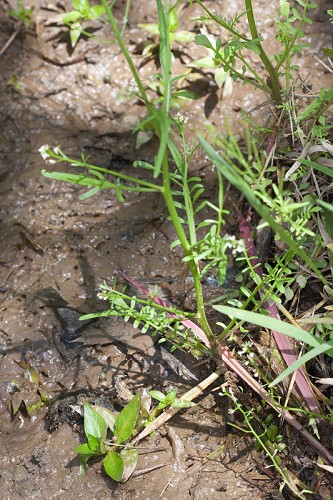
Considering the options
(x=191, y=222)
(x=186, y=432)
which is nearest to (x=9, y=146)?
(x=191, y=222)

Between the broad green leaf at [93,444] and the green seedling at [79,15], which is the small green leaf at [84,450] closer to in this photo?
the broad green leaf at [93,444]

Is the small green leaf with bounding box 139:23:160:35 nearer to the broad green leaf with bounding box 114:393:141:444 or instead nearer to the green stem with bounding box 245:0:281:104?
the green stem with bounding box 245:0:281:104

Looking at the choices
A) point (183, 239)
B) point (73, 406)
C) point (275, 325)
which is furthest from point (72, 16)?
point (275, 325)

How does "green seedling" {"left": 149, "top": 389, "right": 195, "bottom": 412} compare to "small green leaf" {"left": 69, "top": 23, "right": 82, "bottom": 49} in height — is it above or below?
below

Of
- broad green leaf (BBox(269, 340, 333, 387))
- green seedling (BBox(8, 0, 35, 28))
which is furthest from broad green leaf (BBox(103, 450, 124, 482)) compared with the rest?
green seedling (BBox(8, 0, 35, 28))

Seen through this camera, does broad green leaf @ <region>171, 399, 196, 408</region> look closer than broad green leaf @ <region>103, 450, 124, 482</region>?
No

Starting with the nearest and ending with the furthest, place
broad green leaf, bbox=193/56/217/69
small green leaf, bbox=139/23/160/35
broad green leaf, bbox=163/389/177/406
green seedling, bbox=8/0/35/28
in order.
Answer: broad green leaf, bbox=163/389/177/406
broad green leaf, bbox=193/56/217/69
small green leaf, bbox=139/23/160/35
green seedling, bbox=8/0/35/28

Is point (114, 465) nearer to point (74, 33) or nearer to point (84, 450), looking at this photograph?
point (84, 450)

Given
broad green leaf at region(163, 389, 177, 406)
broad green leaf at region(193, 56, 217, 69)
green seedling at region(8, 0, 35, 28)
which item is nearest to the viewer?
broad green leaf at region(163, 389, 177, 406)
